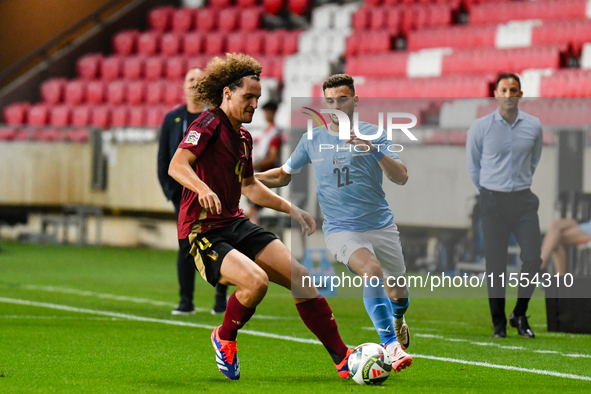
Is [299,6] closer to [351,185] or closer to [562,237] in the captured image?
[562,237]

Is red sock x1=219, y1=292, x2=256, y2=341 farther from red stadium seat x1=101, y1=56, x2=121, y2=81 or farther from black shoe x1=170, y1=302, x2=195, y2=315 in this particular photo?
red stadium seat x1=101, y1=56, x2=121, y2=81

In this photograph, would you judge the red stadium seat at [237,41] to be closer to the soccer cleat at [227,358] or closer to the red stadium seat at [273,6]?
the red stadium seat at [273,6]

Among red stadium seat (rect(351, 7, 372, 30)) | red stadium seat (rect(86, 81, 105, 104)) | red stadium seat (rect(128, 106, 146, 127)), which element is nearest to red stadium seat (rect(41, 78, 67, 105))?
red stadium seat (rect(86, 81, 105, 104))

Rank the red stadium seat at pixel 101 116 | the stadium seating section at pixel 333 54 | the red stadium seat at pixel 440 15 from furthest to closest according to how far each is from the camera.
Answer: the red stadium seat at pixel 101 116 < the red stadium seat at pixel 440 15 < the stadium seating section at pixel 333 54

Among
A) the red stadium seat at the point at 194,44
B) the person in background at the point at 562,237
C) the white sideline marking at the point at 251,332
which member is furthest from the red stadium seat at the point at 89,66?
the person in background at the point at 562,237

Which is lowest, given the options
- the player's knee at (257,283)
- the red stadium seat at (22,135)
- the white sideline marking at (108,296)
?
the white sideline marking at (108,296)

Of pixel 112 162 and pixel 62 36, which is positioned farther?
pixel 62 36

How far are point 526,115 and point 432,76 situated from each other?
888 cm

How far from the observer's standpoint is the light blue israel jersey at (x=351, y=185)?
5480mm

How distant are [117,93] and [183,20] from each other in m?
3.12

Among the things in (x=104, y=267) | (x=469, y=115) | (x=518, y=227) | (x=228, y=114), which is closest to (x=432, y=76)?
(x=469, y=115)

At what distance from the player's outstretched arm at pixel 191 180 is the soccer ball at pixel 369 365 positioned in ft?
3.52

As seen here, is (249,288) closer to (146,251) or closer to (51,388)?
(51,388)

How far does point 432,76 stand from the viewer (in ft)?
50.8
